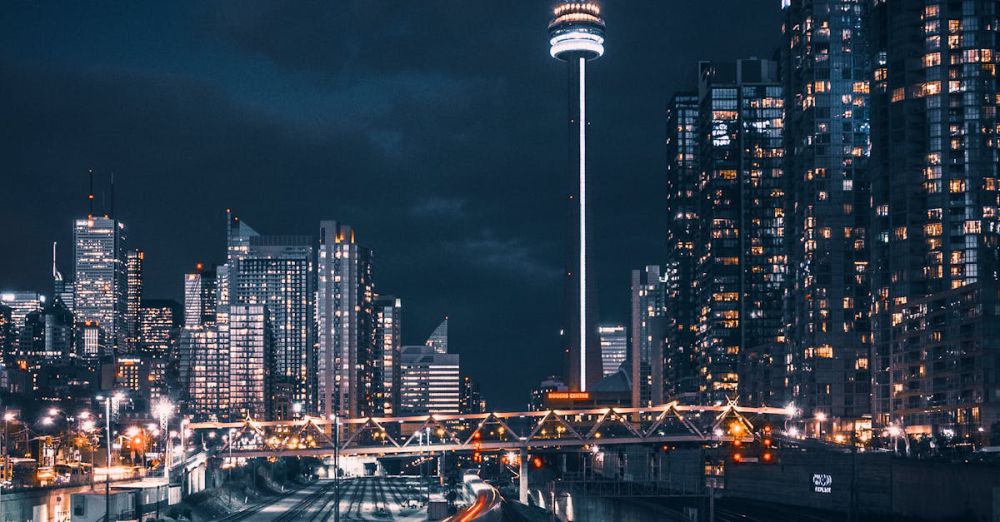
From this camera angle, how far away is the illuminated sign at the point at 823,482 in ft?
525

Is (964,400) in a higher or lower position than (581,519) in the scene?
higher

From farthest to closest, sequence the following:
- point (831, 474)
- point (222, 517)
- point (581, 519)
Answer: point (222, 517) → point (581, 519) → point (831, 474)

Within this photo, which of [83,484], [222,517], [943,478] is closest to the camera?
[943,478]

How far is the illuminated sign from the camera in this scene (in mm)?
160125

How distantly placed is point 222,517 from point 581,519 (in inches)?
1881

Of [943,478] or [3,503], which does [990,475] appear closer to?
[943,478]

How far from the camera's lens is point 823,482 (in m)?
160

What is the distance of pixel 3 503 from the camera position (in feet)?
382

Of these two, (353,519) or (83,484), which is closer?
(83,484)

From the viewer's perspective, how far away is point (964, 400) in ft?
648

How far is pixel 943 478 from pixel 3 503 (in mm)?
80734

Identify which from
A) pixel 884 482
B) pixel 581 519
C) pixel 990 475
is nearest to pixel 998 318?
pixel 884 482

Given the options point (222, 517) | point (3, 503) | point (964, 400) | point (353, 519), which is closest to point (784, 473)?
point (964, 400)

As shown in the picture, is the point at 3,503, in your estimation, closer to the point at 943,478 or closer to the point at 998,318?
the point at 943,478
